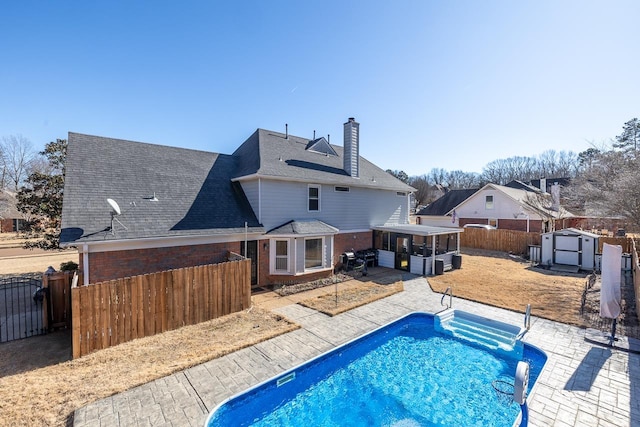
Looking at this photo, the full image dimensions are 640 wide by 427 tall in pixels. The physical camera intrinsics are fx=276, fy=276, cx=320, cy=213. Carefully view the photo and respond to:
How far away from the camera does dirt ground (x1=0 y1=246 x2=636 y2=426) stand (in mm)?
5445

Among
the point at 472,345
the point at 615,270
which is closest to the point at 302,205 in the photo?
the point at 472,345

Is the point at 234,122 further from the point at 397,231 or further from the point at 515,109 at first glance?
the point at 515,109

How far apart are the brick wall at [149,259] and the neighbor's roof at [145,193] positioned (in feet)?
2.30

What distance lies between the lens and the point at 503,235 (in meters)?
23.9

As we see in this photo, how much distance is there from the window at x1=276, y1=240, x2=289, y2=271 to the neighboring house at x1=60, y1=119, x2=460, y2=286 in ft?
0.16

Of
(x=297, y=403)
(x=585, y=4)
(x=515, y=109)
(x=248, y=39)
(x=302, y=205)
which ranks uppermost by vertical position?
(x=248, y=39)

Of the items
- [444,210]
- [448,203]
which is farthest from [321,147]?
[448,203]

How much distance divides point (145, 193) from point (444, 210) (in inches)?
1380

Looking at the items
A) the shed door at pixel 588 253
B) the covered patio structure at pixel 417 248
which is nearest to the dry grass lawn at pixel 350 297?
the covered patio structure at pixel 417 248

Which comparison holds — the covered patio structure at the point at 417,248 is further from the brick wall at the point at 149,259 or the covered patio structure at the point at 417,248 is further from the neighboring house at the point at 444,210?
the neighboring house at the point at 444,210

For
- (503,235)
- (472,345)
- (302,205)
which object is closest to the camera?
(472,345)

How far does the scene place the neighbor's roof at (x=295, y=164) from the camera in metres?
14.3

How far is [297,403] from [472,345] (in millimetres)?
5805

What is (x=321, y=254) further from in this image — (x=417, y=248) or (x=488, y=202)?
(x=488, y=202)
